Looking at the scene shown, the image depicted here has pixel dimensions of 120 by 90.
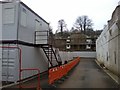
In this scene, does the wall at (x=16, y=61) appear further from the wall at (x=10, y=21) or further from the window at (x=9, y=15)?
the window at (x=9, y=15)

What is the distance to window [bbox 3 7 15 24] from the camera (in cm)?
1538

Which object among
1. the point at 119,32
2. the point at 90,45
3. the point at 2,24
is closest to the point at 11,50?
the point at 2,24

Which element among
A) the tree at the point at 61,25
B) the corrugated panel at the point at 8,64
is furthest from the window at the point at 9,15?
the tree at the point at 61,25

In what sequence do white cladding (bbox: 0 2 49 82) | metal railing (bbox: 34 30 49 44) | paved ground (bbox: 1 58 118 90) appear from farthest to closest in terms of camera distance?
metal railing (bbox: 34 30 49 44)
white cladding (bbox: 0 2 49 82)
paved ground (bbox: 1 58 118 90)

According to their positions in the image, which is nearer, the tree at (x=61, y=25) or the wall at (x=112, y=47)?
the wall at (x=112, y=47)

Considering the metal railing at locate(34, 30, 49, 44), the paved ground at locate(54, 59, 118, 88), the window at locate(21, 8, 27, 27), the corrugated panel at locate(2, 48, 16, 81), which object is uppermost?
the window at locate(21, 8, 27, 27)

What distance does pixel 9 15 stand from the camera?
15.5m

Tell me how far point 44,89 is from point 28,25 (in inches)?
280

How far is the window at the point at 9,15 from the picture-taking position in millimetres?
15375

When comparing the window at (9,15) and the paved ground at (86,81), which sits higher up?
the window at (9,15)

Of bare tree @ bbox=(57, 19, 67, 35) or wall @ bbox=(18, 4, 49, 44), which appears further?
bare tree @ bbox=(57, 19, 67, 35)

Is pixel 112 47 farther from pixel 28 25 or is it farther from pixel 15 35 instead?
pixel 15 35

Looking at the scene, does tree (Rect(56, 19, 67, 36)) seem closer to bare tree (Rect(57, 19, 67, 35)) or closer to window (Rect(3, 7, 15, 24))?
bare tree (Rect(57, 19, 67, 35))

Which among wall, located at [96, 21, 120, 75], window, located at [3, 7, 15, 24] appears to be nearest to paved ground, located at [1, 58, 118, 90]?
wall, located at [96, 21, 120, 75]
